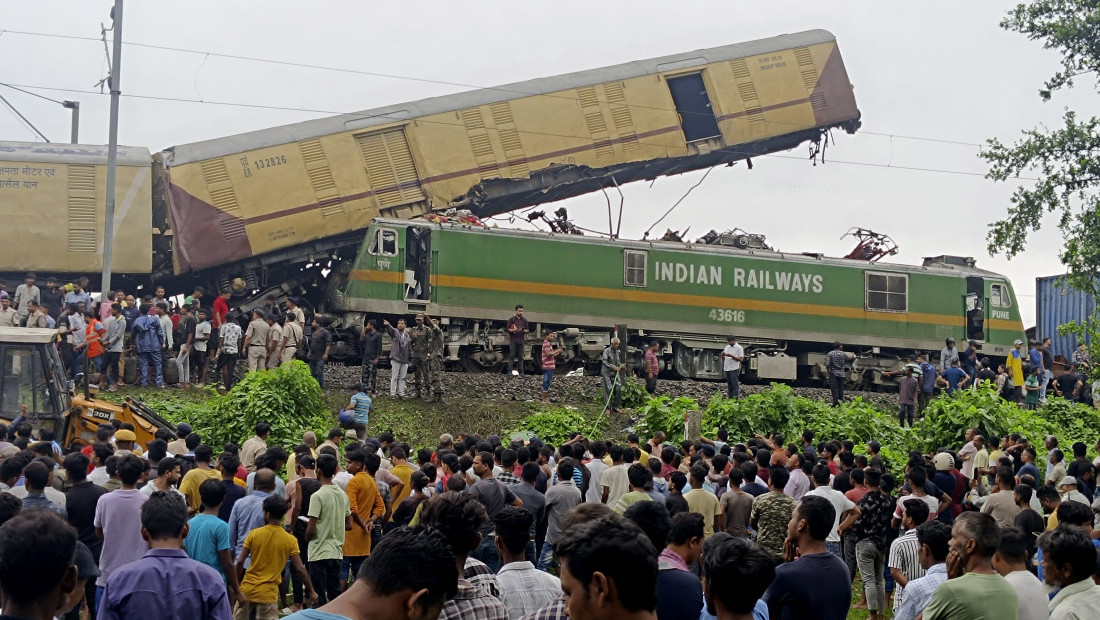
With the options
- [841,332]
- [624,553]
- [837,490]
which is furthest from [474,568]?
[841,332]

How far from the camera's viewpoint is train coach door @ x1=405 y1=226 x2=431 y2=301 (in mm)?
21594

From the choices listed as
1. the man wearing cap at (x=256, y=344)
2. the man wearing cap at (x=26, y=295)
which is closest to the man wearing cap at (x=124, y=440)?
the man wearing cap at (x=256, y=344)

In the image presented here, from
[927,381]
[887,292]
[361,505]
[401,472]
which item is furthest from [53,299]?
[887,292]

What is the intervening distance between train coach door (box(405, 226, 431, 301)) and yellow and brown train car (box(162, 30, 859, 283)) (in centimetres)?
119

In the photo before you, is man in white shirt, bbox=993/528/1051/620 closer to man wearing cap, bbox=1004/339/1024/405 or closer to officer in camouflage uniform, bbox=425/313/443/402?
officer in camouflage uniform, bbox=425/313/443/402

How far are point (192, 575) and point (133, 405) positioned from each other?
8.80 meters

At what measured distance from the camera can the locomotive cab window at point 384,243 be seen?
21.4 metres

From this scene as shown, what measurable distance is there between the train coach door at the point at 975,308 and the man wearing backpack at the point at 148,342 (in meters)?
17.8

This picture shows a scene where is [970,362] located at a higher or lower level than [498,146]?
lower

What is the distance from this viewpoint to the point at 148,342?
707 inches

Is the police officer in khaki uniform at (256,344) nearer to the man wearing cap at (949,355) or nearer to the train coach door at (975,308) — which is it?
the man wearing cap at (949,355)

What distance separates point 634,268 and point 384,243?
5221 millimetres

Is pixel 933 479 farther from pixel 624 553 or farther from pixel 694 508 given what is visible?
pixel 624 553

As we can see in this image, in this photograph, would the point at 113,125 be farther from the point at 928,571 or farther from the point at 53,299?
the point at 928,571
